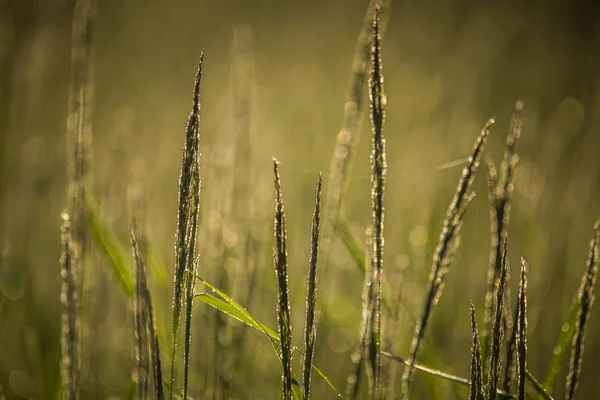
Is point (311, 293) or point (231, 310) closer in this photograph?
point (311, 293)

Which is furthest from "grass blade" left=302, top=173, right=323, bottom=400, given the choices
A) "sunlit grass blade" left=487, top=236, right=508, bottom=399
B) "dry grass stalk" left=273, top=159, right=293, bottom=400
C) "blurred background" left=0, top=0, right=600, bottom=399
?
"blurred background" left=0, top=0, right=600, bottom=399

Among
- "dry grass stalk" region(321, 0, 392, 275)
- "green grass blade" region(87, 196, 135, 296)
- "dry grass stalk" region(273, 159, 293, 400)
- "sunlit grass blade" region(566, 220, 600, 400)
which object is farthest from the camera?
"green grass blade" region(87, 196, 135, 296)

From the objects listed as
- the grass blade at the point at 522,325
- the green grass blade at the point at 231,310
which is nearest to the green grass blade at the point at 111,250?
the green grass blade at the point at 231,310

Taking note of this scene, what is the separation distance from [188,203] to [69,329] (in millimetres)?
239

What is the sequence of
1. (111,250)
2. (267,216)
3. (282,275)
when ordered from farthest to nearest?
(267,216), (111,250), (282,275)

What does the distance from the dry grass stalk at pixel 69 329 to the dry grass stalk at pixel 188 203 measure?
14 centimetres

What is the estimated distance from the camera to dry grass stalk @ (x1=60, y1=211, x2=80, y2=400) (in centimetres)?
72

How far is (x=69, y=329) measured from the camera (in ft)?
2.42

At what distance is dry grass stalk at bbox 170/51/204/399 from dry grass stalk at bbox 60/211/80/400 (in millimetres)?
145

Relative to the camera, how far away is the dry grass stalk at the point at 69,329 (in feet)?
2.36

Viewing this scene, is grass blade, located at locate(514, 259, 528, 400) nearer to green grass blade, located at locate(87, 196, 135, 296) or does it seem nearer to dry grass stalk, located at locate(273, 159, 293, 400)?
dry grass stalk, located at locate(273, 159, 293, 400)

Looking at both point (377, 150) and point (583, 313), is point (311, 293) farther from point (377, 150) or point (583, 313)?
point (583, 313)

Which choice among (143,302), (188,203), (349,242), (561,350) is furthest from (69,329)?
(561,350)

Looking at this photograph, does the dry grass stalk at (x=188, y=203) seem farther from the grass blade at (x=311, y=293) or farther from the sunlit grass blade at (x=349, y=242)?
the sunlit grass blade at (x=349, y=242)
